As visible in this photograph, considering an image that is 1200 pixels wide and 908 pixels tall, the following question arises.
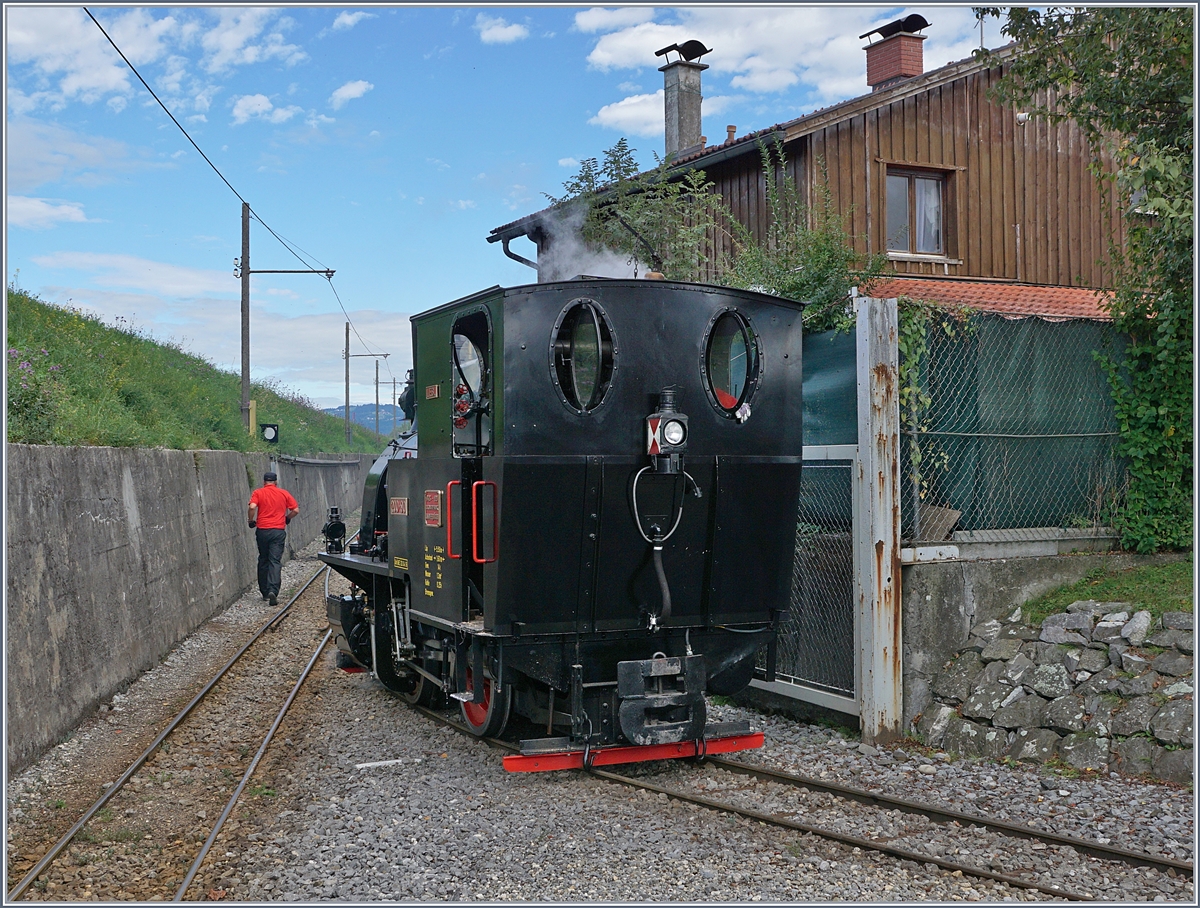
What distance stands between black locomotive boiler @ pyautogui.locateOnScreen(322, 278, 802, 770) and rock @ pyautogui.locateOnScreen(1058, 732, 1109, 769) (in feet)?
6.03

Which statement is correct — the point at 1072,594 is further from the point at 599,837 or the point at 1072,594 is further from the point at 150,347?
the point at 150,347

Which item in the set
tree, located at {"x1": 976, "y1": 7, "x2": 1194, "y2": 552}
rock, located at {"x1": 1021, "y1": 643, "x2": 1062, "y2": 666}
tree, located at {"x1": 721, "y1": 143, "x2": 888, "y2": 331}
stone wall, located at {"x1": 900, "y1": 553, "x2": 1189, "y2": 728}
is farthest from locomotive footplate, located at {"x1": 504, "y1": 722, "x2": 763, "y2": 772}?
tree, located at {"x1": 976, "y1": 7, "x2": 1194, "y2": 552}

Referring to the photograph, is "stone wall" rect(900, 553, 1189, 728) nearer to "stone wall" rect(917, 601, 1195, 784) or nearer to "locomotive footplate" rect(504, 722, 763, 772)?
"stone wall" rect(917, 601, 1195, 784)

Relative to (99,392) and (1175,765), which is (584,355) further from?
(99,392)

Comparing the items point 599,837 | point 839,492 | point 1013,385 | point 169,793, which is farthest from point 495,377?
point 1013,385

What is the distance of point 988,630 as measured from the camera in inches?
268

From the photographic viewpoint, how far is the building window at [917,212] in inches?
553

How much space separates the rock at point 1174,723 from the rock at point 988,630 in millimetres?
1232

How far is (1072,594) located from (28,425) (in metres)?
8.63

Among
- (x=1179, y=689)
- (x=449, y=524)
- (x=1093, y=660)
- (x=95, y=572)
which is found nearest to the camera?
(x=1179, y=689)

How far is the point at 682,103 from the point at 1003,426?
479 inches

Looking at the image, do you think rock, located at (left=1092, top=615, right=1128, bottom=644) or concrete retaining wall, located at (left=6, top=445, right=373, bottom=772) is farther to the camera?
concrete retaining wall, located at (left=6, top=445, right=373, bottom=772)

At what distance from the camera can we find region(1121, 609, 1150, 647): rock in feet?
20.3

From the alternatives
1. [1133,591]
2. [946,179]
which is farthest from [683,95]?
[1133,591]
